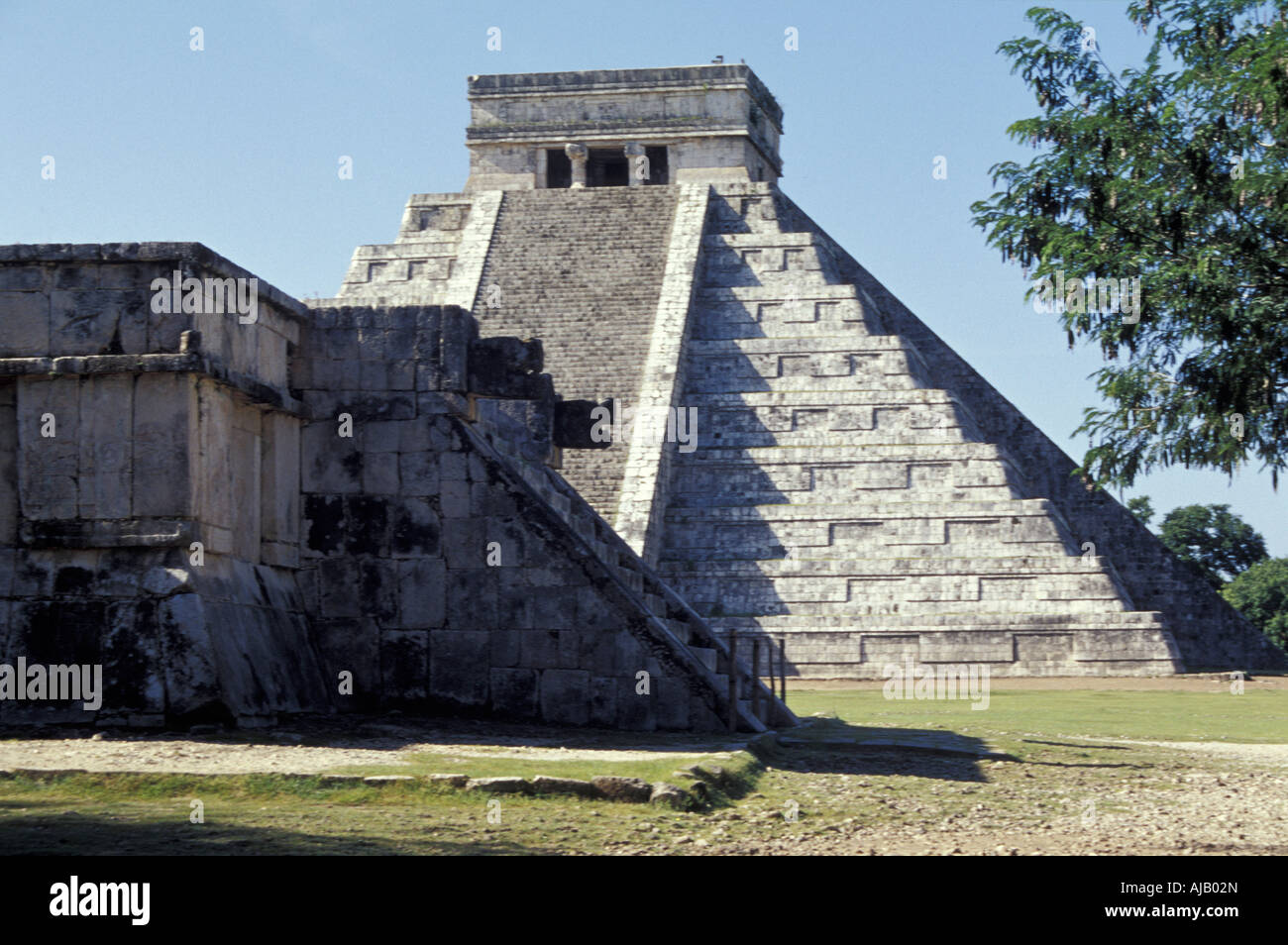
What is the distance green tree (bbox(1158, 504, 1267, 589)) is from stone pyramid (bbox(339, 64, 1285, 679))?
20305mm

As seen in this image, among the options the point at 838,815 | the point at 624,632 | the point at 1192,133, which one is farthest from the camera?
the point at 1192,133

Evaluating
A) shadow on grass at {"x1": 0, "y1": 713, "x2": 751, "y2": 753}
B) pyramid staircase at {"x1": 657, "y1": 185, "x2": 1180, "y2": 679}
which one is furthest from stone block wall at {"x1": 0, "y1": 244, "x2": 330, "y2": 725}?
pyramid staircase at {"x1": 657, "y1": 185, "x2": 1180, "y2": 679}

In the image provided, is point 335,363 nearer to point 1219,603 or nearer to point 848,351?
point 848,351

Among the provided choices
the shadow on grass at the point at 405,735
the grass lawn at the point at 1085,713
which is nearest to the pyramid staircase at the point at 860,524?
the grass lawn at the point at 1085,713

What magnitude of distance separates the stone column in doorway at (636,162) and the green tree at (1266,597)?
20.3 m

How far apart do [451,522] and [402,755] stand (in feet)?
9.07

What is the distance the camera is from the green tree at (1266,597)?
4453 cm

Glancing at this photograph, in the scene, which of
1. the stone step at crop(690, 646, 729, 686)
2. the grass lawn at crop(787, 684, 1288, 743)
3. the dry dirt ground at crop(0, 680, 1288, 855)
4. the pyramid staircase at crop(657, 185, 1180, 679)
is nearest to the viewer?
the dry dirt ground at crop(0, 680, 1288, 855)

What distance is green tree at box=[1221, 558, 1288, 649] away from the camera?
4453cm

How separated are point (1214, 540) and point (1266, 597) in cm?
637

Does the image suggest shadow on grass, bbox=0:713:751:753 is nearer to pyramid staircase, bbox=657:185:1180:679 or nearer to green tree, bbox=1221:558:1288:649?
pyramid staircase, bbox=657:185:1180:679

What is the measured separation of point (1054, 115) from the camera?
16.7 metres

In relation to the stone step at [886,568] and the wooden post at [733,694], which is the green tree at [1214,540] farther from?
the wooden post at [733,694]
